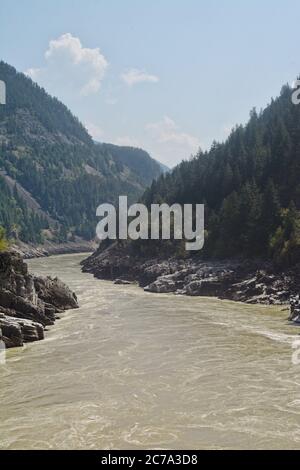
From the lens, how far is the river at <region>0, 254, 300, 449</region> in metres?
22.8

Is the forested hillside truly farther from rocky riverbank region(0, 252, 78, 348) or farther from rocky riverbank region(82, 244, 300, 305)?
rocky riverbank region(0, 252, 78, 348)

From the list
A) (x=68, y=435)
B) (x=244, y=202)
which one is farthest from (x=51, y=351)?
(x=244, y=202)

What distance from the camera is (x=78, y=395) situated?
28.7 m

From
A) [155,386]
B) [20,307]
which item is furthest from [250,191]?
[155,386]

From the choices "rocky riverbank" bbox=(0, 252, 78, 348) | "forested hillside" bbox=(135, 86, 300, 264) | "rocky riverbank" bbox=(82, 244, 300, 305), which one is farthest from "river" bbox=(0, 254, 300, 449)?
"forested hillside" bbox=(135, 86, 300, 264)

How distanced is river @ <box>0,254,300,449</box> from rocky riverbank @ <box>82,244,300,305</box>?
11485 mm

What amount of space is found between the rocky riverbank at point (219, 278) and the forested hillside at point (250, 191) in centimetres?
353

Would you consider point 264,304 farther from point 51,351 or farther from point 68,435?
point 68,435

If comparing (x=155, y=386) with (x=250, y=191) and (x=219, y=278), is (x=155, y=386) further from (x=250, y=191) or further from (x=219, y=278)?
(x=250, y=191)

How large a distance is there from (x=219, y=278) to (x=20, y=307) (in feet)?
106

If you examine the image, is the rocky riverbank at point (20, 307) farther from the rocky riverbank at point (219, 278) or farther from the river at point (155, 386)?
the rocky riverbank at point (219, 278)

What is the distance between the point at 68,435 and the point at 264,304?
42.1 meters

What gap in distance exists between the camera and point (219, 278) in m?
71.9

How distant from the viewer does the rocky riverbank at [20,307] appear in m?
41.9
